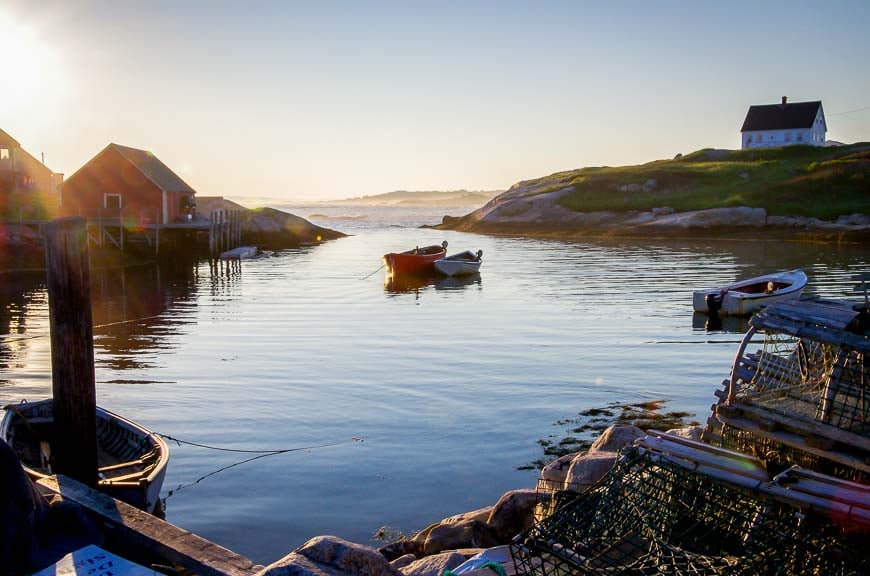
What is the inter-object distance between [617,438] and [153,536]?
5.55 metres

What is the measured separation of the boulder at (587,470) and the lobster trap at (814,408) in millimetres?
1211

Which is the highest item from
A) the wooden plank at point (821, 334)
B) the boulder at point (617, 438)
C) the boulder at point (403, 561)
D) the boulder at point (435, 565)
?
the wooden plank at point (821, 334)

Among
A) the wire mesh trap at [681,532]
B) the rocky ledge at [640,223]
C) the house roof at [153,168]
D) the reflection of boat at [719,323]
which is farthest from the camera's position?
the rocky ledge at [640,223]

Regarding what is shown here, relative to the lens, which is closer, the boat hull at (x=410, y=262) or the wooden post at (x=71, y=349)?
the wooden post at (x=71, y=349)

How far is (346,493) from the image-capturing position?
10.8 m

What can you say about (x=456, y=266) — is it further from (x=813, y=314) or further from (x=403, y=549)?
(x=813, y=314)

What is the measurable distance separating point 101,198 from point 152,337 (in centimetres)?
3363

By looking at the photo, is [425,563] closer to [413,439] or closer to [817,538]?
[817,538]

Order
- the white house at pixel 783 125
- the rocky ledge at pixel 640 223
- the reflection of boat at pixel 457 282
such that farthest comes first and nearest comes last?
the white house at pixel 783 125, the rocky ledge at pixel 640 223, the reflection of boat at pixel 457 282

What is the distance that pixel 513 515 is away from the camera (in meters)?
8.70

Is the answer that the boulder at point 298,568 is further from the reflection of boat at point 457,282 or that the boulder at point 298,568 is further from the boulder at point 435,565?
the reflection of boat at point 457,282

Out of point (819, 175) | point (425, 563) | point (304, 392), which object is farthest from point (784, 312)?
point (819, 175)

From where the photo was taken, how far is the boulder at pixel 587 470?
28.1ft

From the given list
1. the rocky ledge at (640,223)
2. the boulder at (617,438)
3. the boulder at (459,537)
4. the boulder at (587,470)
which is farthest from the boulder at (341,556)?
the rocky ledge at (640,223)
